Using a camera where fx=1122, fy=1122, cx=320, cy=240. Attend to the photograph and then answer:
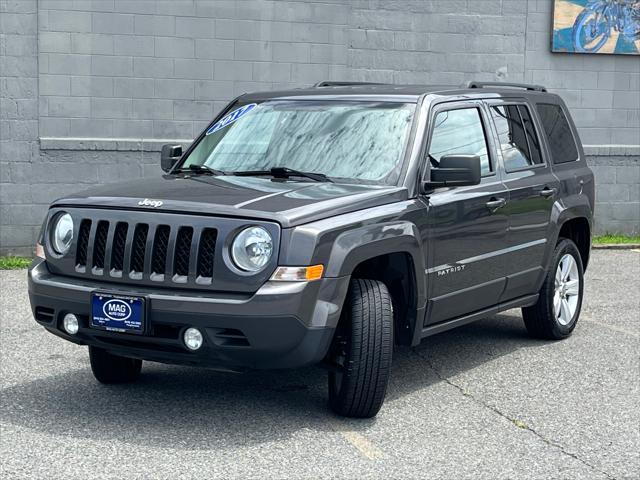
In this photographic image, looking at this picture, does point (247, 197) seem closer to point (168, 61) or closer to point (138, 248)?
point (138, 248)

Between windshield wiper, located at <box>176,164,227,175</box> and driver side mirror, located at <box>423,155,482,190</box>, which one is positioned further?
windshield wiper, located at <box>176,164,227,175</box>

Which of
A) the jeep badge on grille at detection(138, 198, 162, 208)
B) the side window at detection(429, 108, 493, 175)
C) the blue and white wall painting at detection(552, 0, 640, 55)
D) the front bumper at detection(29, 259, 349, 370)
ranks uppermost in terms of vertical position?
the blue and white wall painting at detection(552, 0, 640, 55)

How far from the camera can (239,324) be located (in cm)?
541

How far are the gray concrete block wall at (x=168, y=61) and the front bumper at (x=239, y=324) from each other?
6423 mm

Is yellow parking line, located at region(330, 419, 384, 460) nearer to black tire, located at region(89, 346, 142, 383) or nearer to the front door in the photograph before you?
the front door

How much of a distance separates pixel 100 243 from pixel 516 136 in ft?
10.5

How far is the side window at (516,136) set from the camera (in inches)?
296

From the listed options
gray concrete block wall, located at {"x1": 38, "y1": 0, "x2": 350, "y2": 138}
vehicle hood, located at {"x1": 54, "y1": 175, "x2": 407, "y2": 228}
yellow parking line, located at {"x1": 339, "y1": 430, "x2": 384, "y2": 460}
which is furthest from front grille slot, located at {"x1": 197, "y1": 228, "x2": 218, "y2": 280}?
gray concrete block wall, located at {"x1": 38, "y1": 0, "x2": 350, "y2": 138}

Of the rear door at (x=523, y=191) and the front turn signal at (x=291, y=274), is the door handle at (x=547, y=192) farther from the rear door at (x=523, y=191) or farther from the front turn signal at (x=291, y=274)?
the front turn signal at (x=291, y=274)

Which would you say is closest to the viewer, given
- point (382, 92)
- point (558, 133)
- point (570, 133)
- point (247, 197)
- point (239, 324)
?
point (239, 324)

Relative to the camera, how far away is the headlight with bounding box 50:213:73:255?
6.05 metres

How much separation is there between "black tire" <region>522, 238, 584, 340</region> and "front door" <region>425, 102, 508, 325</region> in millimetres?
783

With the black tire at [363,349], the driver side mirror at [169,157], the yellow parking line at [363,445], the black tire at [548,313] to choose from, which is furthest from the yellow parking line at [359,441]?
the black tire at [548,313]

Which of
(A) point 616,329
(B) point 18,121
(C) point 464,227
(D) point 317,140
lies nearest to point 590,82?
(A) point 616,329
